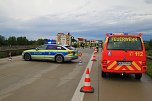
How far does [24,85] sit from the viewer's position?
9.19m

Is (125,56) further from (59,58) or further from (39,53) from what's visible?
(39,53)

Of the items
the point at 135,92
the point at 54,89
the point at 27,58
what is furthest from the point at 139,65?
the point at 27,58

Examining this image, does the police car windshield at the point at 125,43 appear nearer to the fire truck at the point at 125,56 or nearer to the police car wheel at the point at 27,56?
the fire truck at the point at 125,56

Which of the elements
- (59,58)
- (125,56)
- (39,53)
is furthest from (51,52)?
(125,56)

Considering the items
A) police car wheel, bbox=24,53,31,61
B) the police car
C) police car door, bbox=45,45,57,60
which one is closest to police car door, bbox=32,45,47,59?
the police car

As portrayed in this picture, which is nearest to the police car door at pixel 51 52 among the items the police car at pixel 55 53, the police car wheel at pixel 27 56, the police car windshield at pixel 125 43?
the police car at pixel 55 53

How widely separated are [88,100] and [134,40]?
485 centimetres

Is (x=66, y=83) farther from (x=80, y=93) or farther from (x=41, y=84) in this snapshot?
(x=80, y=93)

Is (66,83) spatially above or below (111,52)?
below

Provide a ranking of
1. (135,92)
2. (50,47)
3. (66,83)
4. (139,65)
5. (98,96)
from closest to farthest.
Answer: (98,96), (135,92), (66,83), (139,65), (50,47)

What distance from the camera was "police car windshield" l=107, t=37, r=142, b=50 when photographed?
10711 millimetres

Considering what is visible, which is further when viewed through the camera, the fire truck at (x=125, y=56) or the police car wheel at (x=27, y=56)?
the police car wheel at (x=27, y=56)

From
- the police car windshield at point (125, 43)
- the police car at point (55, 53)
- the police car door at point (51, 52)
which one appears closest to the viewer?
the police car windshield at point (125, 43)

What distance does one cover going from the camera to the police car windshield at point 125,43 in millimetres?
10711
